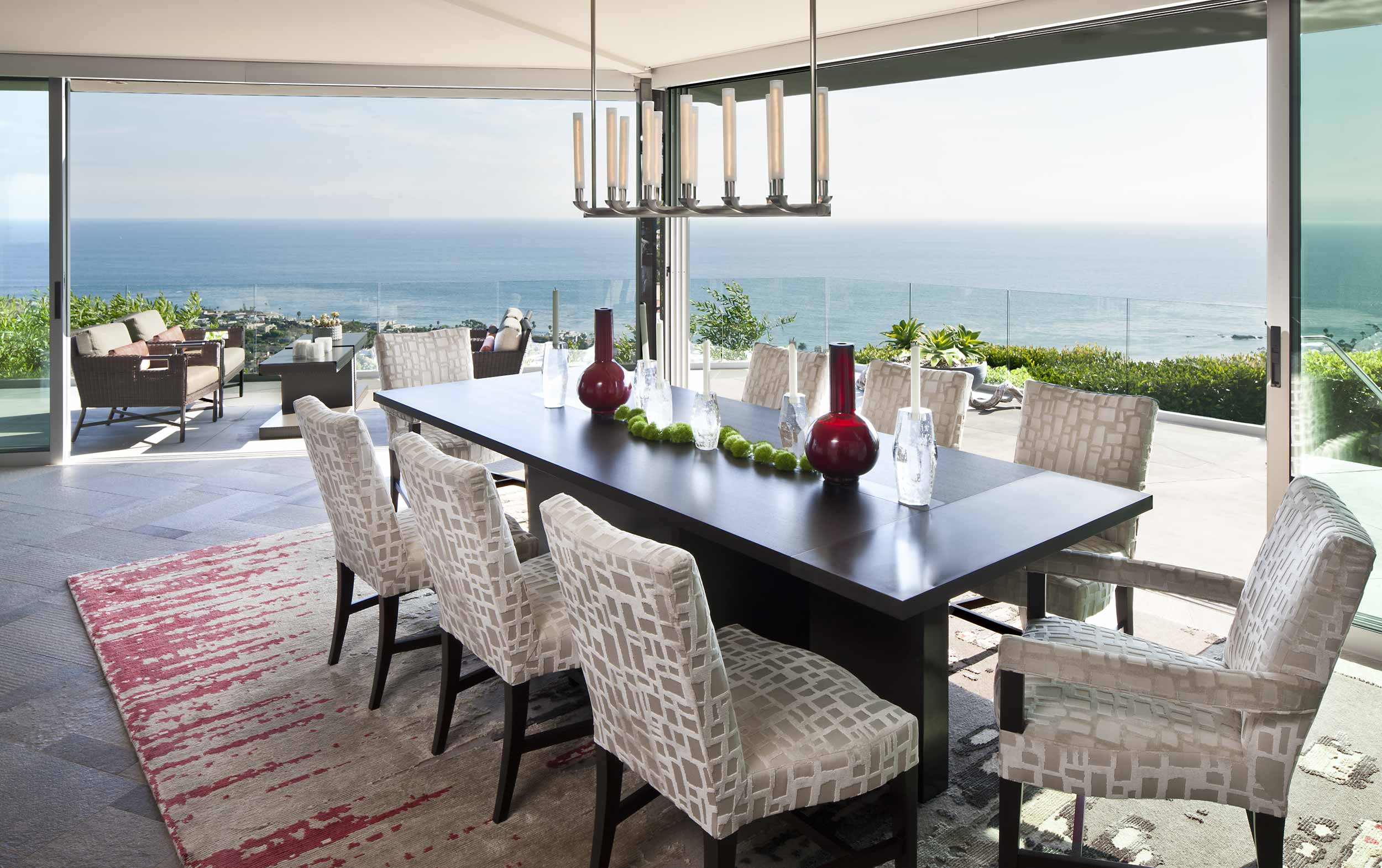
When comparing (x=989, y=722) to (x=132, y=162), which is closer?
(x=989, y=722)

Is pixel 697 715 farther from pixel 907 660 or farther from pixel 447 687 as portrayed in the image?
pixel 447 687

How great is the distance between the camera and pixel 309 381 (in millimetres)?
7223

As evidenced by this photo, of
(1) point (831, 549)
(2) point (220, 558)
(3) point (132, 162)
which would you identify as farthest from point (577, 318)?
(3) point (132, 162)

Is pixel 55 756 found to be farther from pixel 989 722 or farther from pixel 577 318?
pixel 577 318

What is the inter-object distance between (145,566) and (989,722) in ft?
11.9

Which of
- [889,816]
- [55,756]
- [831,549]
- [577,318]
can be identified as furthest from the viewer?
[577,318]

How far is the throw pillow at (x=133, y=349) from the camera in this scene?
700 cm

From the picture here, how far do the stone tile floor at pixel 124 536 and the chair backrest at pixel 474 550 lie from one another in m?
0.89

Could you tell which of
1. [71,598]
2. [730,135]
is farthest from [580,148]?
[71,598]

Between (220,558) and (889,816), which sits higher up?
(220,558)

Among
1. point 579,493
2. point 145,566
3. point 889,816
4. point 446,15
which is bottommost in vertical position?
point 889,816

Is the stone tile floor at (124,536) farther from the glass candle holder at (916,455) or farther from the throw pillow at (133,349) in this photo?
the throw pillow at (133,349)

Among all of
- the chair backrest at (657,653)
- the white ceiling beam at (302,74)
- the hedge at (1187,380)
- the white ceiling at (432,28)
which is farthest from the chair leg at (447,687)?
the white ceiling beam at (302,74)

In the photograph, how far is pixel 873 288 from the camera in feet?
18.9
